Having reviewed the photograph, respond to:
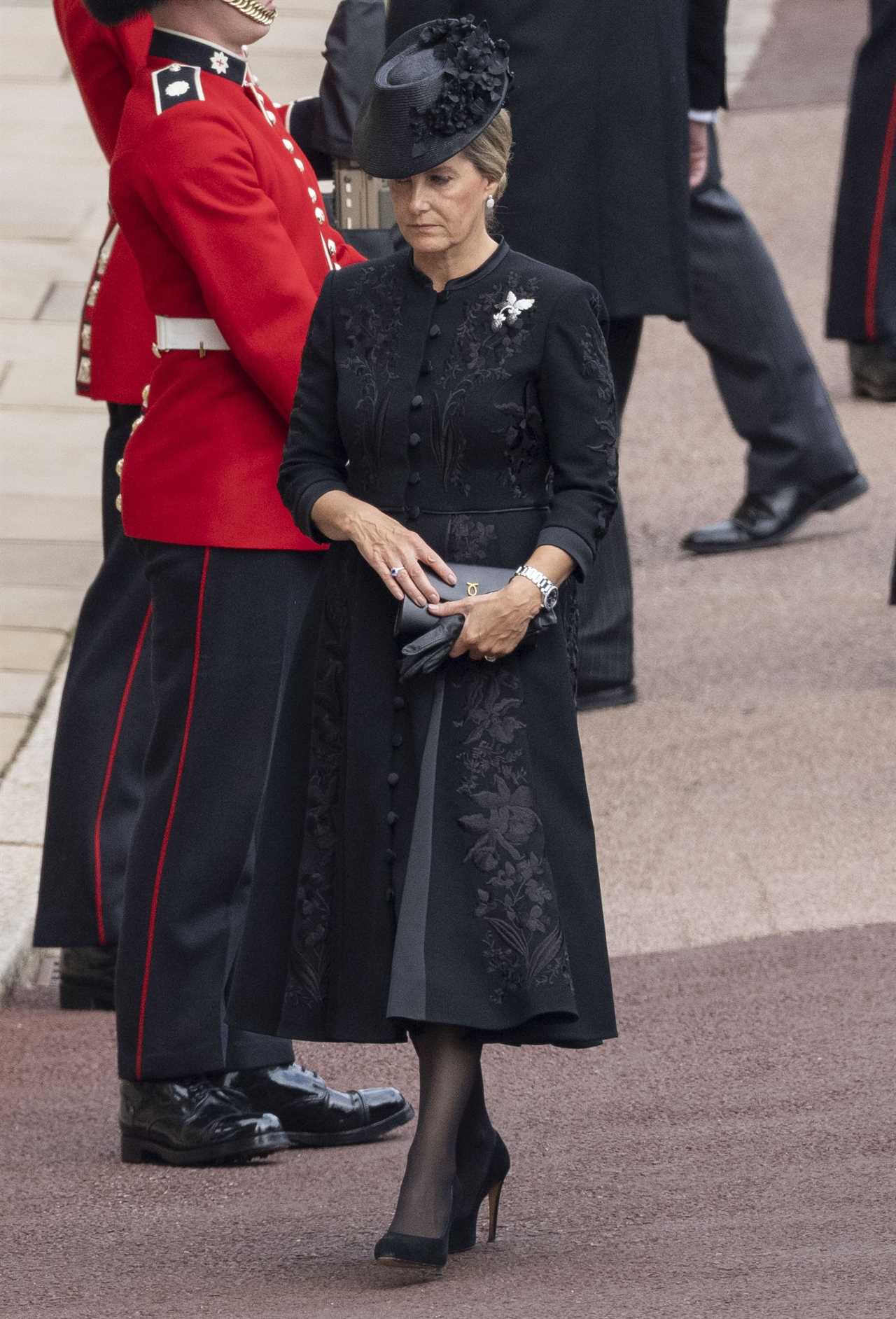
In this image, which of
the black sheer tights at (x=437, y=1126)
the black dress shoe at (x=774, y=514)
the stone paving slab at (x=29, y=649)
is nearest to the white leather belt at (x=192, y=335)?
the black sheer tights at (x=437, y=1126)

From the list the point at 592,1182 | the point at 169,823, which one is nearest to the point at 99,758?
the point at 169,823

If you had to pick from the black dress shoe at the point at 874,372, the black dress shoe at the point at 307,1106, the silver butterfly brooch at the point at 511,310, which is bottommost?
the black dress shoe at the point at 874,372

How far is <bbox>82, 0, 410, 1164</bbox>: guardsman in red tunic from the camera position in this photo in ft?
12.3

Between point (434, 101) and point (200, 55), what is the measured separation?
56cm

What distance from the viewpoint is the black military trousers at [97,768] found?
4.68 metres

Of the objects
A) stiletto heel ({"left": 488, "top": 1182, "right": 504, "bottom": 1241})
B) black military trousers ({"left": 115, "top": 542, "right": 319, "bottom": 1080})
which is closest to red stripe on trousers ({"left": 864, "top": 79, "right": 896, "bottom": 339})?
black military trousers ({"left": 115, "top": 542, "right": 319, "bottom": 1080})

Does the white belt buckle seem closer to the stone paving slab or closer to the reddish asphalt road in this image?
the reddish asphalt road

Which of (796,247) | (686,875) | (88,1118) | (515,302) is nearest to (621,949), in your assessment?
(686,875)

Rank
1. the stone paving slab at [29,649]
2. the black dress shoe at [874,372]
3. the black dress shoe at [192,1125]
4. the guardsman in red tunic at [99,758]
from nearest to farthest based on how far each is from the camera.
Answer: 1. the black dress shoe at [192,1125]
2. the guardsman in red tunic at [99,758]
3. the stone paving slab at [29,649]
4. the black dress shoe at [874,372]

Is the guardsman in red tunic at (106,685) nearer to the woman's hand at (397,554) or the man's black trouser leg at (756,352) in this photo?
the woman's hand at (397,554)

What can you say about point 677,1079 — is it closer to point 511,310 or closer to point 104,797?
point 104,797

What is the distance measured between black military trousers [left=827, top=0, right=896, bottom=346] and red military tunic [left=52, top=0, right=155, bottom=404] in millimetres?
3063

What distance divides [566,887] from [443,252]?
2.76 ft

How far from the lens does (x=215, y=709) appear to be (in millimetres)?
3947
